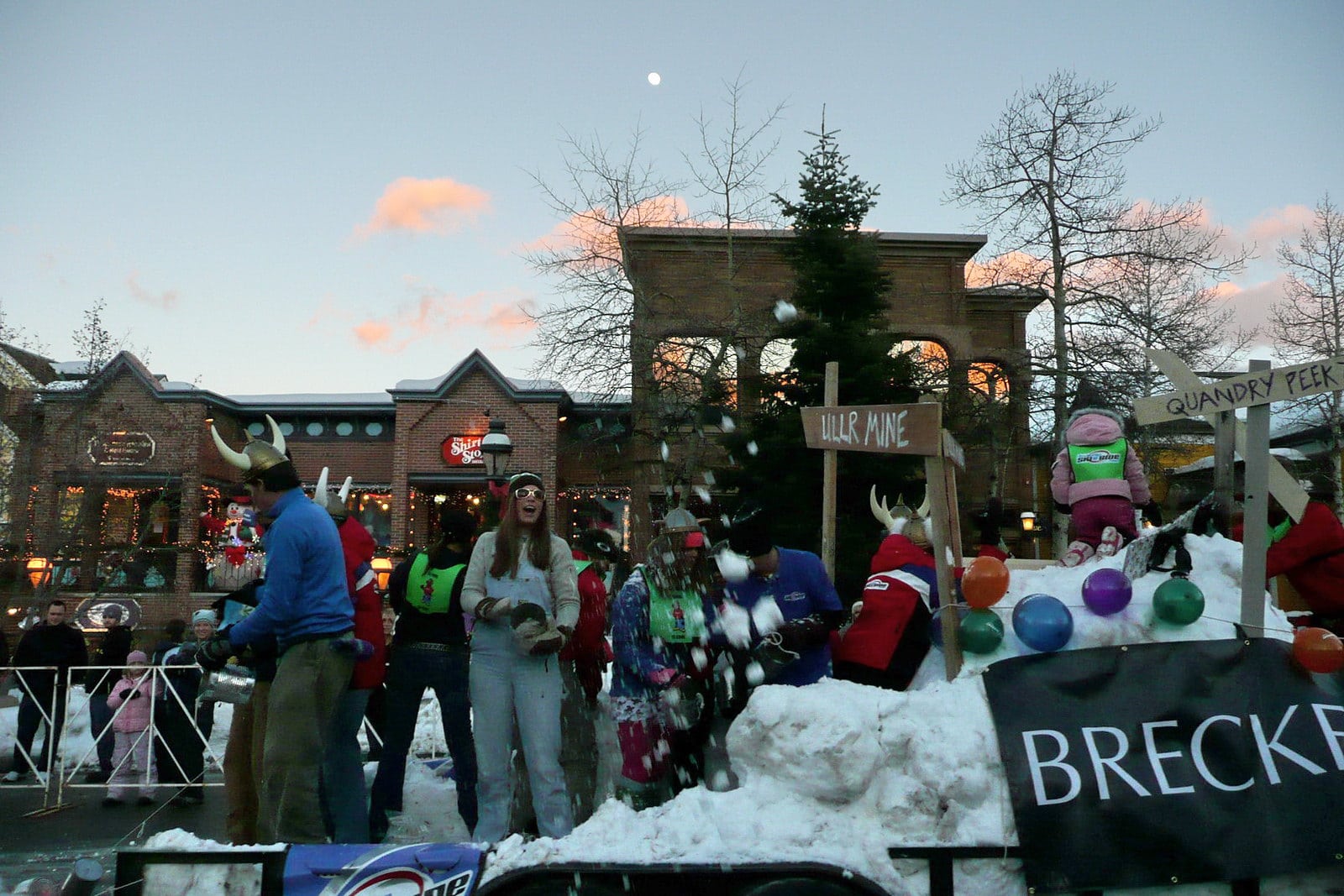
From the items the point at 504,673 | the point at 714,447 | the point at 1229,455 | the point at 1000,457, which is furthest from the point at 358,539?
the point at 1000,457

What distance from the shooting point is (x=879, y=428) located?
4.30 metres

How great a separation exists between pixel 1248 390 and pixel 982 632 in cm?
134

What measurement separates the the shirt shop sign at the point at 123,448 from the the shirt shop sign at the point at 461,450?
283 inches

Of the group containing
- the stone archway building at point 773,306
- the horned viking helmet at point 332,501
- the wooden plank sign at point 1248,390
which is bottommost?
the horned viking helmet at point 332,501

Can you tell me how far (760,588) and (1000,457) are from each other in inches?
654

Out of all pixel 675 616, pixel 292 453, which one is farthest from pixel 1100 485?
pixel 292 453

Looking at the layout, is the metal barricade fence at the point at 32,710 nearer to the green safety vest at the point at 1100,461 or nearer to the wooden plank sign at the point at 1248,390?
the green safety vest at the point at 1100,461

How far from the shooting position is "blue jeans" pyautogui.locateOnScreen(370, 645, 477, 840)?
5051mm

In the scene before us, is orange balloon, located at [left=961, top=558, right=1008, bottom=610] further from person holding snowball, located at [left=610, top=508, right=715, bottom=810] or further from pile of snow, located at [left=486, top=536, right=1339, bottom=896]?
person holding snowball, located at [left=610, top=508, right=715, bottom=810]

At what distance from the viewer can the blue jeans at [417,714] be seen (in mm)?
5051

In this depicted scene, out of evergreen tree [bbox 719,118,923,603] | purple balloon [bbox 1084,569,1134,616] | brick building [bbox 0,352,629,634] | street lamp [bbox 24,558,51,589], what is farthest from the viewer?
brick building [bbox 0,352,629,634]

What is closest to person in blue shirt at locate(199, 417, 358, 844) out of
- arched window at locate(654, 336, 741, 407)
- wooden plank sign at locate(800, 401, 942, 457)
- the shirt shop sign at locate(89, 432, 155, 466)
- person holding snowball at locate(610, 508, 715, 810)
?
person holding snowball at locate(610, 508, 715, 810)

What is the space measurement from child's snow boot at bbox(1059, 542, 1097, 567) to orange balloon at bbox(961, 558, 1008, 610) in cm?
139

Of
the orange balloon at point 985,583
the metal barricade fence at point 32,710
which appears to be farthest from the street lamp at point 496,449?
the orange balloon at point 985,583
